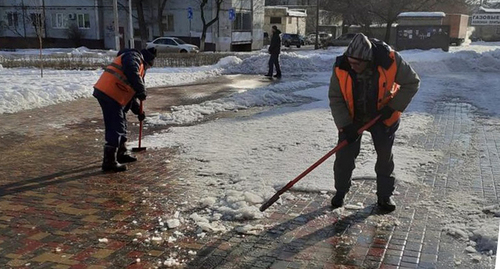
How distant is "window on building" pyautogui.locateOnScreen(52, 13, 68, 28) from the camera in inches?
1686

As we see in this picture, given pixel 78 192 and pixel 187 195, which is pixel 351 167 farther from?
pixel 78 192

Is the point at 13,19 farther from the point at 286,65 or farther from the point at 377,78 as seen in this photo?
the point at 377,78

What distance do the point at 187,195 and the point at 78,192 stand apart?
45.6 inches

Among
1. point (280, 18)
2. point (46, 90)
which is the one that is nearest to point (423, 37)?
point (46, 90)

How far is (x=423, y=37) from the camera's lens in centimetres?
2609

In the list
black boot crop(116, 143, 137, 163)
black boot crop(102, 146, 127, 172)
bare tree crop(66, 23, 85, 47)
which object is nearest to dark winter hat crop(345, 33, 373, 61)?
black boot crop(102, 146, 127, 172)

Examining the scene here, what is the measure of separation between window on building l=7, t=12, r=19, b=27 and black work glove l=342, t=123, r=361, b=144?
150ft

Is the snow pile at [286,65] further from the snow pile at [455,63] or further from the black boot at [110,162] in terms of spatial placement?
the black boot at [110,162]

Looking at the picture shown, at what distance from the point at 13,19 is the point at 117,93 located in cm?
4359

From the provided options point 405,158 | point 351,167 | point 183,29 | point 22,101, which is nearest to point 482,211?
point 351,167

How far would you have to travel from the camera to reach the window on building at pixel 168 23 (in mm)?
41906

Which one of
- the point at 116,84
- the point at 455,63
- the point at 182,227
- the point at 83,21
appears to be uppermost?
the point at 83,21

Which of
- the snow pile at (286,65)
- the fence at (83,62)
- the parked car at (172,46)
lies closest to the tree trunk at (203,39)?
the parked car at (172,46)

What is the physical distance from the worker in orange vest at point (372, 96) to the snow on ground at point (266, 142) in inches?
18.4
